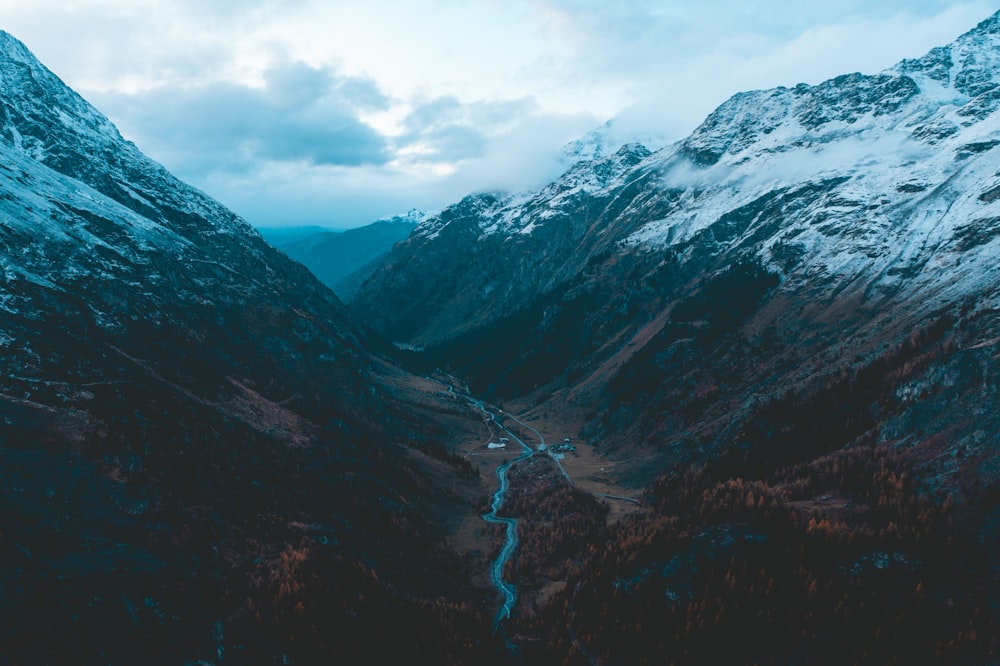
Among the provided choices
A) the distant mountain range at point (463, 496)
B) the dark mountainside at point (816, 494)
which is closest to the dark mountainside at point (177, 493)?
the distant mountain range at point (463, 496)

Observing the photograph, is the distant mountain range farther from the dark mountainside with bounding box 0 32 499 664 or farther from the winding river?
the winding river

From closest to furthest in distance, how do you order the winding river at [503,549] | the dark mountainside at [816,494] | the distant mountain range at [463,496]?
the distant mountain range at [463,496] → the dark mountainside at [816,494] → the winding river at [503,549]

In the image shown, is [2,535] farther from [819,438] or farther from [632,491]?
[819,438]

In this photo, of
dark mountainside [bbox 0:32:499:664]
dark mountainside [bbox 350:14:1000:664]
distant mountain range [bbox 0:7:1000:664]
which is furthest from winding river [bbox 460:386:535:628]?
dark mountainside [bbox 0:32:499:664]

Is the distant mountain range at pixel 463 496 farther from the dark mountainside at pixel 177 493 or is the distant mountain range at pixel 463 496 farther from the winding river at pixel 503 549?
the winding river at pixel 503 549

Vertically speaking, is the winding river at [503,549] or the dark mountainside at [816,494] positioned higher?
the dark mountainside at [816,494]

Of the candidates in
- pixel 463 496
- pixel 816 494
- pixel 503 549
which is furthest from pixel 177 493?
pixel 816 494

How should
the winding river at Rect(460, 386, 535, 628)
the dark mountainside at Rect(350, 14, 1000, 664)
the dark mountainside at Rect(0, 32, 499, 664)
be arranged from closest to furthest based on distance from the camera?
the dark mountainside at Rect(0, 32, 499, 664) < the dark mountainside at Rect(350, 14, 1000, 664) < the winding river at Rect(460, 386, 535, 628)

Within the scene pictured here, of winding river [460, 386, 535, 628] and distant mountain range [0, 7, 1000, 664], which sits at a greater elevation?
distant mountain range [0, 7, 1000, 664]

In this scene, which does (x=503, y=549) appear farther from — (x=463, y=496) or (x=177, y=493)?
(x=177, y=493)
